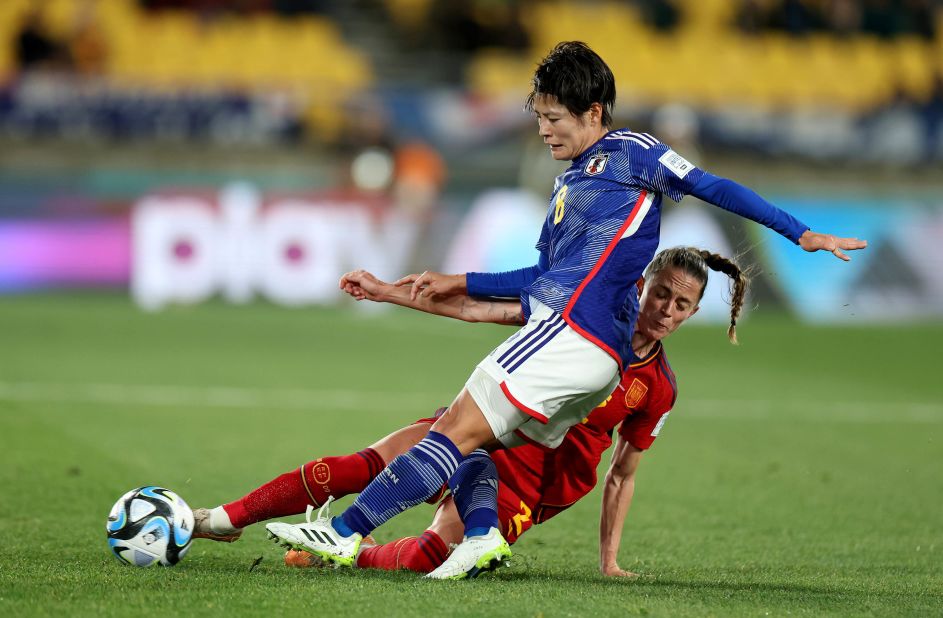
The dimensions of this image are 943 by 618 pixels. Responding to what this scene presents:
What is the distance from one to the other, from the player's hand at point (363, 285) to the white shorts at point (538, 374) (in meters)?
0.64

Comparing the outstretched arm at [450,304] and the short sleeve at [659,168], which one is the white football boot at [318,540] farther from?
the short sleeve at [659,168]

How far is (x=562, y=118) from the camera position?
429 cm

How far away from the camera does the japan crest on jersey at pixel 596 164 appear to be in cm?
427

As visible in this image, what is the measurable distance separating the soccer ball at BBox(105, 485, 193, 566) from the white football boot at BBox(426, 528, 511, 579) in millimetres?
939

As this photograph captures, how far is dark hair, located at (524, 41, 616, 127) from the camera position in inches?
166

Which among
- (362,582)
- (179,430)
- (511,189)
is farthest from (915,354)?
(362,582)

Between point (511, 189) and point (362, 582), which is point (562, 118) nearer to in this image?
point (362, 582)

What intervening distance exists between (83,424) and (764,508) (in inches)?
176

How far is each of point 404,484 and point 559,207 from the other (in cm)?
113

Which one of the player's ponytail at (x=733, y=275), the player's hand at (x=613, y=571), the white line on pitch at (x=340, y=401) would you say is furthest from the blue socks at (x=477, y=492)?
the white line on pitch at (x=340, y=401)

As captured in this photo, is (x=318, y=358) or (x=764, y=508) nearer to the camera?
(x=764, y=508)

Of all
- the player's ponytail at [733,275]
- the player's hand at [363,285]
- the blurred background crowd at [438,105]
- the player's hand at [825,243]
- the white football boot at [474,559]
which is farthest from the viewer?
the blurred background crowd at [438,105]

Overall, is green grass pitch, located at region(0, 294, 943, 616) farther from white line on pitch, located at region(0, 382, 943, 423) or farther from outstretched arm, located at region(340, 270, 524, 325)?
outstretched arm, located at region(340, 270, 524, 325)

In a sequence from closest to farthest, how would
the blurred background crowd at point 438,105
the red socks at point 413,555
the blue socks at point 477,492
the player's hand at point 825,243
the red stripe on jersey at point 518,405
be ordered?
the player's hand at point 825,243 < the red stripe on jersey at point 518,405 < the blue socks at point 477,492 < the red socks at point 413,555 < the blurred background crowd at point 438,105
